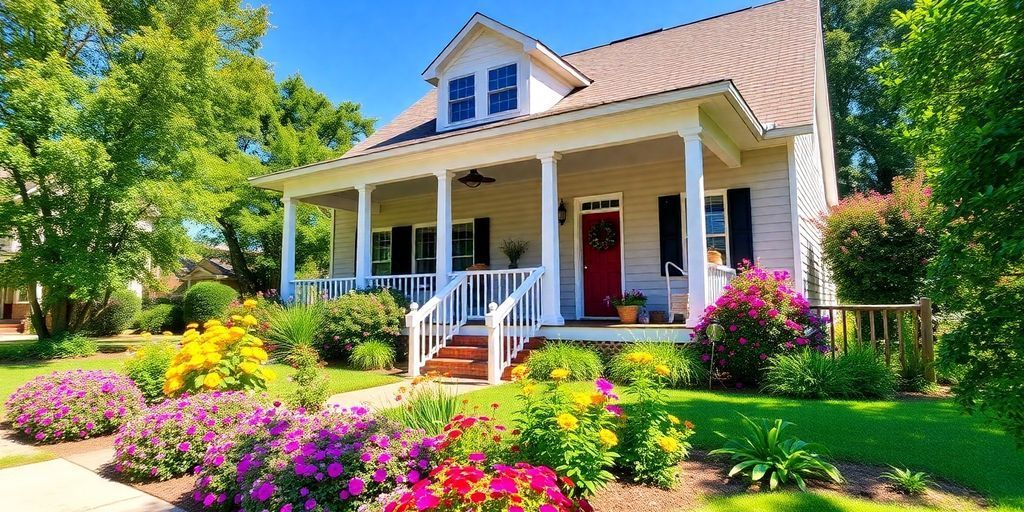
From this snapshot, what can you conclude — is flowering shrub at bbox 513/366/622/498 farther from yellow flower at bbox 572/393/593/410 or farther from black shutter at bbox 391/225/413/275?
black shutter at bbox 391/225/413/275

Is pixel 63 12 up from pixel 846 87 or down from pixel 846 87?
down

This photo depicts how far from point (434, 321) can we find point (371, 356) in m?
1.49

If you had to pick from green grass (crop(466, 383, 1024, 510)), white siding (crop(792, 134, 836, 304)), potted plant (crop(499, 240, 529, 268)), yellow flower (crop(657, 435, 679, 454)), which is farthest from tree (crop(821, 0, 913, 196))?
yellow flower (crop(657, 435, 679, 454))

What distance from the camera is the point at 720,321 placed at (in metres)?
6.70

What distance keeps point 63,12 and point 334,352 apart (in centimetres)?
1030

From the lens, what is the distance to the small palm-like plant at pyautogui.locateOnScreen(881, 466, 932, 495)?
2975 mm

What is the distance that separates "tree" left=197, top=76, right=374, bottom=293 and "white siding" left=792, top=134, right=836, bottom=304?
52.8 ft

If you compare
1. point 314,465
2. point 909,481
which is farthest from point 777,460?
point 314,465

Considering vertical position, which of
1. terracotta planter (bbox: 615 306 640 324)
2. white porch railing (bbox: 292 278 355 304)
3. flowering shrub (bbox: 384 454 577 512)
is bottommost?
flowering shrub (bbox: 384 454 577 512)

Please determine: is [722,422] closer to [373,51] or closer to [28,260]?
→ [28,260]

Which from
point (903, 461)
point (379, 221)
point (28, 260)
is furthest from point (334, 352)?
point (903, 461)

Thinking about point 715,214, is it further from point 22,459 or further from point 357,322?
point 22,459

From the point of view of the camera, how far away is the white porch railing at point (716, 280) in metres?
7.41

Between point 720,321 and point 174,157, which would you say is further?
point 174,157
